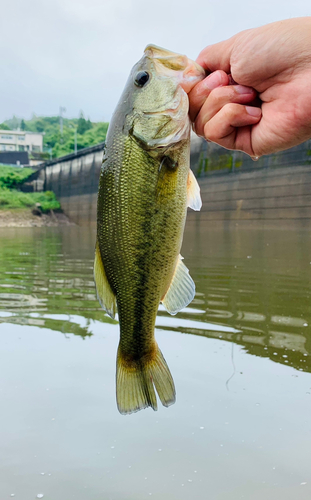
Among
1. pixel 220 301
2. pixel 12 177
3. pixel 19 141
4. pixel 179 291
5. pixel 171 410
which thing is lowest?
pixel 171 410

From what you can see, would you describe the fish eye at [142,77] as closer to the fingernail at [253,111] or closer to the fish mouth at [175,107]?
the fish mouth at [175,107]

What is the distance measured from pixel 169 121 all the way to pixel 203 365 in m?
2.83

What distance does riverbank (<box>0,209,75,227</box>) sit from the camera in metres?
40.5

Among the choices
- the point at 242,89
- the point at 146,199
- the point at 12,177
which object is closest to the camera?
the point at 146,199

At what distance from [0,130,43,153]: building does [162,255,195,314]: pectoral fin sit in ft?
316

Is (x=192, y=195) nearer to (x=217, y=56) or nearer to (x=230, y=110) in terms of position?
(x=230, y=110)

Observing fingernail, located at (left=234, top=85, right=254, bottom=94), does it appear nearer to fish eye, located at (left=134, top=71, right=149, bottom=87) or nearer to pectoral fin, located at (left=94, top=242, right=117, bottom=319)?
fish eye, located at (left=134, top=71, right=149, bottom=87)

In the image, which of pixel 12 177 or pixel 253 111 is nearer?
pixel 253 111

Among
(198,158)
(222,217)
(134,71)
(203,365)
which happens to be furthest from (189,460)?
(198,158)

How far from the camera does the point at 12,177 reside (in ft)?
166

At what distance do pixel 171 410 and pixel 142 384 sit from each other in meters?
1.39

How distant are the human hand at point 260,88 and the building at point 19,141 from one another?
315 feet

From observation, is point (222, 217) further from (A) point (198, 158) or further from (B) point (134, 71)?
(B) point (134, 71)

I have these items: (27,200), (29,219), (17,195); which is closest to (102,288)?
(29,219)
